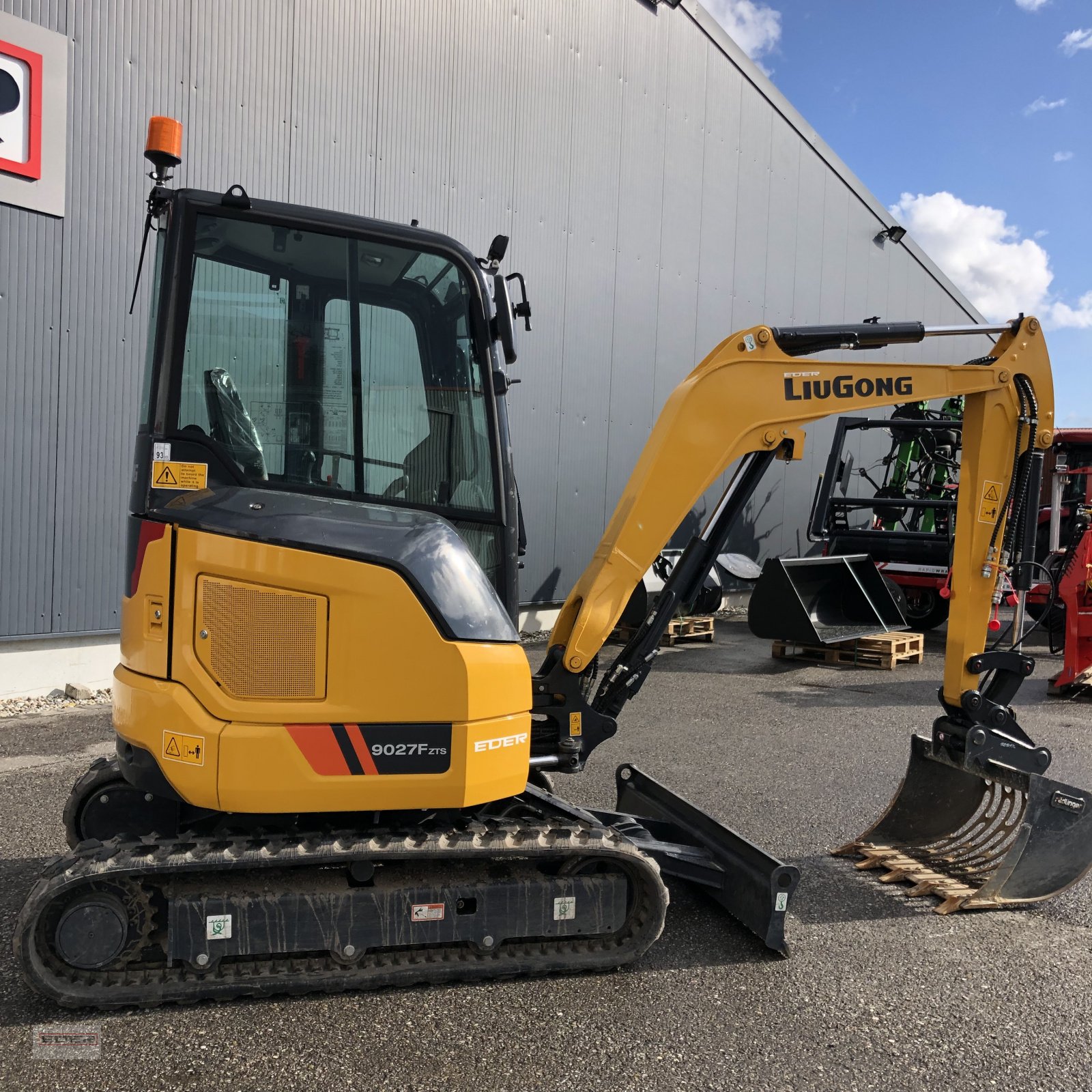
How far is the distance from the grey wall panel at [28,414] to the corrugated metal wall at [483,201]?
0.02 metres

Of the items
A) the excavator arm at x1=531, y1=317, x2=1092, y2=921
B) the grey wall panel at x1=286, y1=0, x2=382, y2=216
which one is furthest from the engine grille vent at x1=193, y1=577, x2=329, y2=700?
the grey wall panel at x1=286, y1=0, x2=382, y2=216

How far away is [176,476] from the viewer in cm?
319

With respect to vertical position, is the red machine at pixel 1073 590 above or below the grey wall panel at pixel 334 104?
below

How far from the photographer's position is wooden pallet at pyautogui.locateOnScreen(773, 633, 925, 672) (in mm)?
10188

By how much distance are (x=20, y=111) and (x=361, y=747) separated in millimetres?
6478

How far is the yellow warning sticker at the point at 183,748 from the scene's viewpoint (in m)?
3.03

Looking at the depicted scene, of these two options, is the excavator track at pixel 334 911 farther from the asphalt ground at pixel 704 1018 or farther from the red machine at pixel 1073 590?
the red machine at pixel 1073 590

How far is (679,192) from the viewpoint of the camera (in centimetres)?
1329

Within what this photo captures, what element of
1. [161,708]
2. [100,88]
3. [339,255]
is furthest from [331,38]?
[161,708]

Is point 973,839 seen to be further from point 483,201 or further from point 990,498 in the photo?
point 483,201

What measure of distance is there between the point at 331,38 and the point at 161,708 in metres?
7.89

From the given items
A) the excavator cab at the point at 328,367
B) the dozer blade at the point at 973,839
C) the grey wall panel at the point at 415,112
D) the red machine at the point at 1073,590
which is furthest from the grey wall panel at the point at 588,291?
the excavator cab at the point at 328,367

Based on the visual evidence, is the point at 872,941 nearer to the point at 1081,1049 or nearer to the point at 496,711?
the point at 1081,1049

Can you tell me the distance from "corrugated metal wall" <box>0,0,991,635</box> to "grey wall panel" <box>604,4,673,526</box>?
43 millimetres
